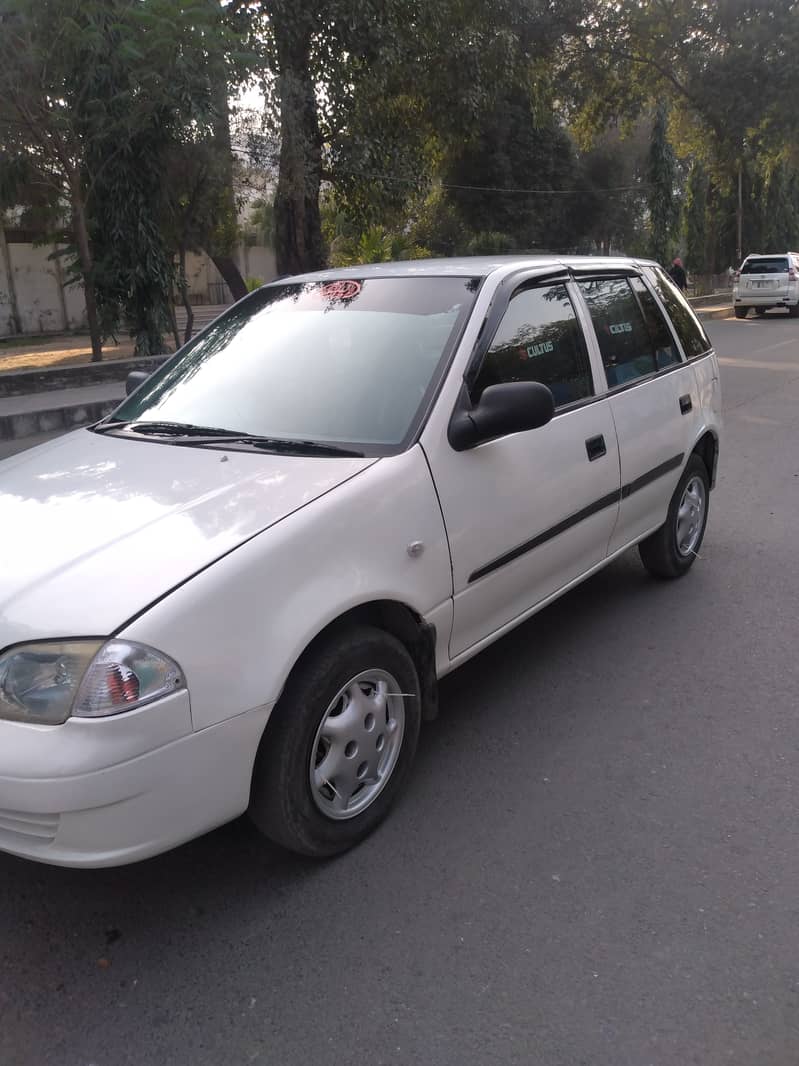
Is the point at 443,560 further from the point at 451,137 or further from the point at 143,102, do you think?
the point at 451,137

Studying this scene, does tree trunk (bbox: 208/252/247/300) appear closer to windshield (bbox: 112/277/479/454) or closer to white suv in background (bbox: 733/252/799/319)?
white suv in background (bbox: 733/252/799/319)

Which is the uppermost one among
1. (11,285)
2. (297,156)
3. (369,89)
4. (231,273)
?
(369,89)

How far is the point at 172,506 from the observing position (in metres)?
2.78

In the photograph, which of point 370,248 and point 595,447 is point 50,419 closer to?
point 595,447

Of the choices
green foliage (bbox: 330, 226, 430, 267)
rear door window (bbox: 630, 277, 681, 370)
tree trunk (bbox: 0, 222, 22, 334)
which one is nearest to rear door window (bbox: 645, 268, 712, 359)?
rear door window (bbox: 630, 277, 681, 370)

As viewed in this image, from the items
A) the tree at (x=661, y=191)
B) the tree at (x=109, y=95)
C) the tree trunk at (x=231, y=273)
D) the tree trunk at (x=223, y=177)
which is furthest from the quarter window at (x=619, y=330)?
the tree at (x=661, y=191)

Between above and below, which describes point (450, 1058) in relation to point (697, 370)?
below

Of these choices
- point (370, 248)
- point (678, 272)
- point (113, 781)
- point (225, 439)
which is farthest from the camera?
point (370, 248)

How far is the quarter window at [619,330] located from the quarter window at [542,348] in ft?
0.67

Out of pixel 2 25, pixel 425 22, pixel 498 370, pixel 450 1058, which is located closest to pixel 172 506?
pixel 498 370

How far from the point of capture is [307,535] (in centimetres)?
266

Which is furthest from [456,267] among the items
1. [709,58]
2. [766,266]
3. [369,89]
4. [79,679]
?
[709,58]

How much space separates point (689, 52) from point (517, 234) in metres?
10.3

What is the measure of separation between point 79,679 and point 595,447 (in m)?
2.41
